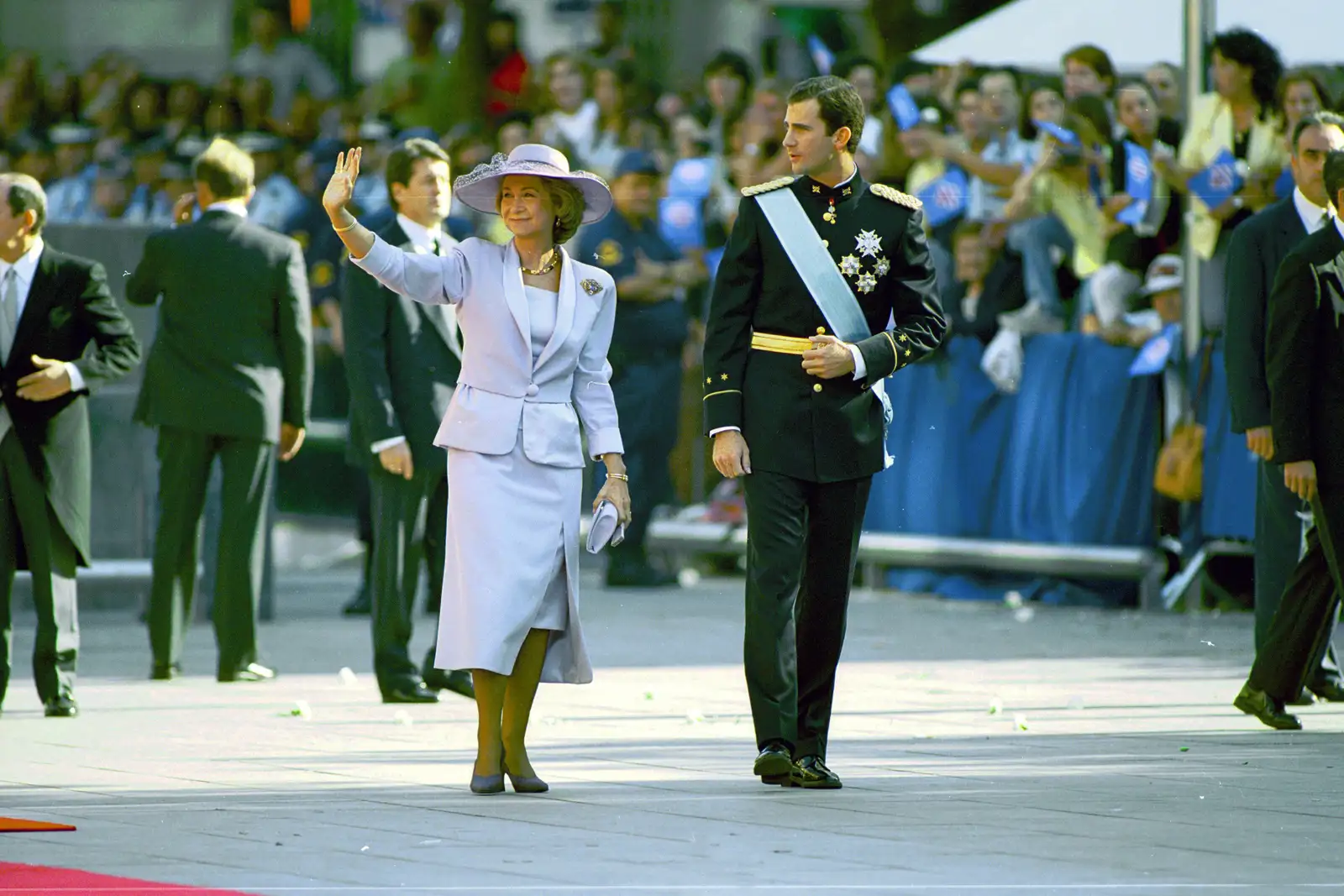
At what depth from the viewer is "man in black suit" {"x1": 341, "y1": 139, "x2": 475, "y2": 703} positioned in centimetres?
953

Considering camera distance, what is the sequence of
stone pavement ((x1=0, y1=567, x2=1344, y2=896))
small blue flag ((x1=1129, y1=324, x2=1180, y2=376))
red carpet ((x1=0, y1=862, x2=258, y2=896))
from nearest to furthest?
red carpet ((x1=0, y1=862, x2=258, y2=896))
stone pavement ((x1=0, y1=567, x2=1344, y2=896))
small blue flag ((x1=1129, y1=324, x2=1180, y2=376))

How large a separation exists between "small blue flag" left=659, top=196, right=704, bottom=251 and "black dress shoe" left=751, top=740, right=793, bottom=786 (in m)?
8.66

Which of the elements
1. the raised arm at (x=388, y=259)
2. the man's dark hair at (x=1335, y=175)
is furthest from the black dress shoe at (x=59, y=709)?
the man's dark hair at (x=1335, y=175)

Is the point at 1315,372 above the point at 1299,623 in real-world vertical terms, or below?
above

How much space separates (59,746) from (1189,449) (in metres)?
6.85

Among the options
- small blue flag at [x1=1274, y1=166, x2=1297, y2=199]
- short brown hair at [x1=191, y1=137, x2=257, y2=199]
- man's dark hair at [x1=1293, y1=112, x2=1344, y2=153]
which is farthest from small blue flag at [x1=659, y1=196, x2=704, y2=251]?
man's dark hair at [x1=1293, y1=112, x2=1344, y2=153]

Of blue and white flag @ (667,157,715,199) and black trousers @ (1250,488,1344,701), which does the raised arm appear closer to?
black trousers @ (1250,488,1344,701)

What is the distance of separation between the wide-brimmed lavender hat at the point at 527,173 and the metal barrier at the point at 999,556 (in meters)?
6.05

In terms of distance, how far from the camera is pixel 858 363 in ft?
23.5

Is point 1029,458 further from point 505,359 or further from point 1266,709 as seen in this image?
point 505,359

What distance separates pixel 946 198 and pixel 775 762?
760 cm

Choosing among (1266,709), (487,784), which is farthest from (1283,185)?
(487,784)

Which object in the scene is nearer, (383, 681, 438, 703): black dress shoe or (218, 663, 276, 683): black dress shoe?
(383, 681, 438, 703): black dress shoe

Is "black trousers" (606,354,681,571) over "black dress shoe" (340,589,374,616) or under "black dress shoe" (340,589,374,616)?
over
